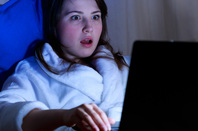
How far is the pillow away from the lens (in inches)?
40.1

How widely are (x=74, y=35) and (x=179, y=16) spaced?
0.72m

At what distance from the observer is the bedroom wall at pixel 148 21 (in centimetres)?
145

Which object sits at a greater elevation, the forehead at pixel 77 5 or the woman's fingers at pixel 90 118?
the forehead at pixel 77 5

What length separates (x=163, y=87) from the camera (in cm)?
41

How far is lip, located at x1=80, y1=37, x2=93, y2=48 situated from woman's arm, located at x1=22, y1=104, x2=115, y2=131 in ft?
1.43

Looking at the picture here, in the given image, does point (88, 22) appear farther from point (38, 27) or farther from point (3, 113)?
point (3, 113)

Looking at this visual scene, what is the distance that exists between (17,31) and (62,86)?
30cm

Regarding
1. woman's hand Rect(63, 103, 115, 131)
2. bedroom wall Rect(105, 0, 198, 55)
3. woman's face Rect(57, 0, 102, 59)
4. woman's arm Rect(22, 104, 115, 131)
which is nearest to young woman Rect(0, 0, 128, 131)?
woman's face Rect(57, 0, 102, 59)

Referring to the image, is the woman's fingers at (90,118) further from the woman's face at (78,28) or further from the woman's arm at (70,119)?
the woman's face at (78,28)

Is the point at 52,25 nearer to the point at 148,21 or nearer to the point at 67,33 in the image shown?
the point at 67,33

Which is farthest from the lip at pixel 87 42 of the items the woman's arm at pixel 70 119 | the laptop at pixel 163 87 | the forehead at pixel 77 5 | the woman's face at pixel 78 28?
the laptop at pixel 163 87

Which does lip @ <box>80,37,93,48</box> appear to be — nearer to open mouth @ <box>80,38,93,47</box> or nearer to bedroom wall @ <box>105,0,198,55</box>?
open mouth @ <box>80,38,93,47</box>

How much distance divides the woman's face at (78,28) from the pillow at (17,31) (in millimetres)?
112

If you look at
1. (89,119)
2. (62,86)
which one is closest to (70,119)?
(89,119)
